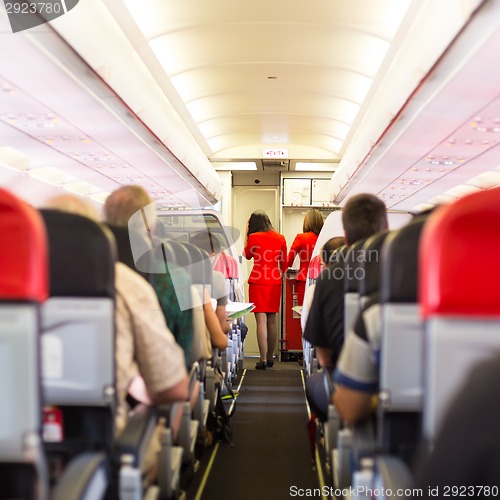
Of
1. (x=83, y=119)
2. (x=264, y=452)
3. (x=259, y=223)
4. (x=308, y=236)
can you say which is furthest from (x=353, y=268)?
(x=259, y=223)

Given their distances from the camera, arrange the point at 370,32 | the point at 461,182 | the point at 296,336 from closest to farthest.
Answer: the point at 370,32 → the point at 296,336 → the point at 461,182

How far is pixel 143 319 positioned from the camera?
221cm

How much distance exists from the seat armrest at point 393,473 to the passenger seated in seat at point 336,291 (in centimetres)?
137

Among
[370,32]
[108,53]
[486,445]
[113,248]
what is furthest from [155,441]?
[370,32]

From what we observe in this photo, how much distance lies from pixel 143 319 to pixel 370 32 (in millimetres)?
5793

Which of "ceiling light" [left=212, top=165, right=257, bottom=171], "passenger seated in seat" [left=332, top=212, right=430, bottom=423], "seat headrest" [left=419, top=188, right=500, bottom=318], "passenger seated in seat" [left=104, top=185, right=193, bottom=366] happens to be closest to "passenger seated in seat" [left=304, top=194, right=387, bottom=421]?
"passenger seated in seat" [left=104, top=185, right=193, bottom=366]

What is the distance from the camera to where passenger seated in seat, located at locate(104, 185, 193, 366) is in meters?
2.84

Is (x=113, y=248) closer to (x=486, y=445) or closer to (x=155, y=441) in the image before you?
(x=155, y=441)

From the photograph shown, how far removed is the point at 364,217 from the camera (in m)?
3.20

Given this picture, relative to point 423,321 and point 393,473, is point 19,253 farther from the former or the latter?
point 393,473

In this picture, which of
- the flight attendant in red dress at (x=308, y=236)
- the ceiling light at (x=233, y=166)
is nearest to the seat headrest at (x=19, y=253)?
the flight attendant in red dress at (x=308, y=236)

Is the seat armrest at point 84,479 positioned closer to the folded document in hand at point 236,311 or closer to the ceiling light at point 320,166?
the folded document in hand at point 236,311

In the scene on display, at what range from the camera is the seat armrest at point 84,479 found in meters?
1.66

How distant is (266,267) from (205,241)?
9.08ft
